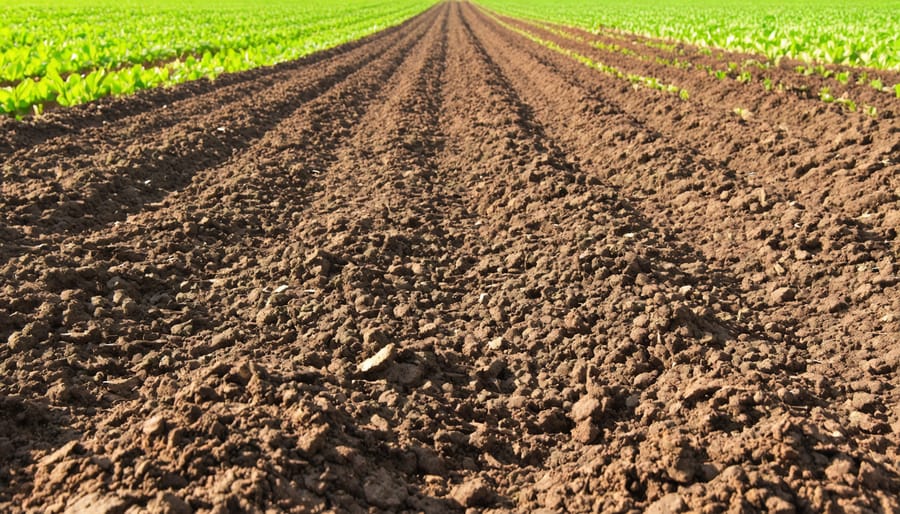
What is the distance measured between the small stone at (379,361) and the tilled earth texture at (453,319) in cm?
1

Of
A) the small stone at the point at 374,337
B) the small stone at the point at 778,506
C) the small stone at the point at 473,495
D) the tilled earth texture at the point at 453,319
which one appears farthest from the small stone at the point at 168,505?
the small stone at the point at 778,506

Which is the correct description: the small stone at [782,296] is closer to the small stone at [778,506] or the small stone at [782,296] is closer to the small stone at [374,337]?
the small stone at [778,506]

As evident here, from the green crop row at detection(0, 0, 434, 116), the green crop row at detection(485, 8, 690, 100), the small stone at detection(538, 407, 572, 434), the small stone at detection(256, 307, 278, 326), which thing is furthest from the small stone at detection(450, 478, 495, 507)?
the green crop row at detection(485, 8, 690, 100)

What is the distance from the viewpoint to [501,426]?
9.46 feet

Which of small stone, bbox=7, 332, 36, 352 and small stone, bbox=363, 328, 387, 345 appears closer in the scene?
small stone, bbox=7, 332, 36, 352

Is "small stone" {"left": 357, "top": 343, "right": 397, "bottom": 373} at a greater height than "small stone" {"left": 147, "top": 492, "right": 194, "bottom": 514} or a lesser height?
lesser

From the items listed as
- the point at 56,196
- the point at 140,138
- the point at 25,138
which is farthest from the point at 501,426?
the point at 25,138

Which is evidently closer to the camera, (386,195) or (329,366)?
(329,366)

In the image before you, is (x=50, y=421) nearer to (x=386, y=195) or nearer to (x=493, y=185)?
(x=386, y=195)

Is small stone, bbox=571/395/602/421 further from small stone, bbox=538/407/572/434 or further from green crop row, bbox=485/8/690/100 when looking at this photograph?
green crop row, bbox=485/8/690/100

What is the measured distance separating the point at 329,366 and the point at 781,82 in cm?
813

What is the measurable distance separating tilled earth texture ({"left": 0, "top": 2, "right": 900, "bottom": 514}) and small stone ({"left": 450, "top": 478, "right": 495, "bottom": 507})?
18 mm

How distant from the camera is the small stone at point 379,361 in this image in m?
3.17

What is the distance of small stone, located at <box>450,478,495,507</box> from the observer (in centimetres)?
241
